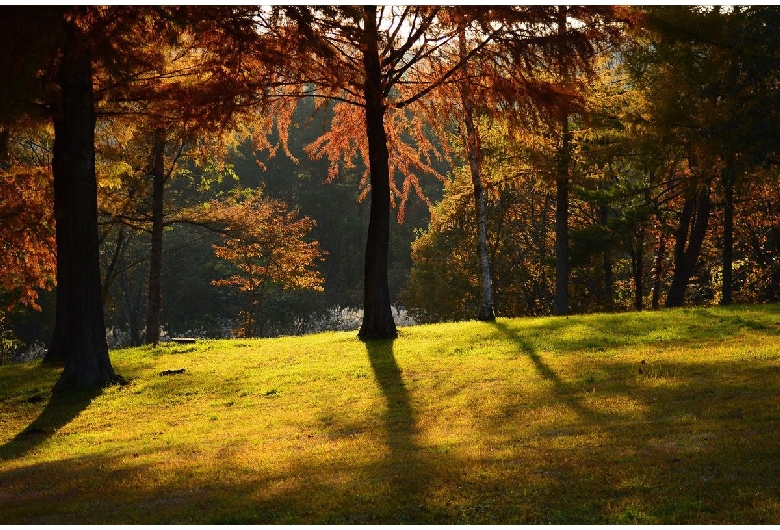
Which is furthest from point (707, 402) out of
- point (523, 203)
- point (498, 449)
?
point (523, 203)

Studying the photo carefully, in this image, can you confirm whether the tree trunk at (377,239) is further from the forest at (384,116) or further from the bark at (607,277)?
the bark at (607,277)

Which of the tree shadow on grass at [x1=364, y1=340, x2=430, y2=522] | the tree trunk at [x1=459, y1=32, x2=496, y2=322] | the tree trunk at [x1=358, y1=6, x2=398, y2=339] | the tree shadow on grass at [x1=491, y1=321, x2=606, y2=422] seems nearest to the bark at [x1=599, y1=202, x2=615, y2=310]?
the tree trunk at [x1=459, y1=32, x2=496, y2=322]

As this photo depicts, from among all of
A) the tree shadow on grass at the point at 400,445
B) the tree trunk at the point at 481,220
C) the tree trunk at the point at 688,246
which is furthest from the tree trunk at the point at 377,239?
the tree trunk at the point at 688,246

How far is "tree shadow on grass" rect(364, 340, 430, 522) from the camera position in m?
6.05

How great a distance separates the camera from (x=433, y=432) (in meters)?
8.98

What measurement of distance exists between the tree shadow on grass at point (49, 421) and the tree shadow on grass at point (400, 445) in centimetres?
507

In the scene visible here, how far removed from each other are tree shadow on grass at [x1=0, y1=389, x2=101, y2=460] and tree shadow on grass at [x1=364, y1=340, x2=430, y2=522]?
5.07 metres

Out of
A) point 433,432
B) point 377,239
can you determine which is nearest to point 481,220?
point 377,239

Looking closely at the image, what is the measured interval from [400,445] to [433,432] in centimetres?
72

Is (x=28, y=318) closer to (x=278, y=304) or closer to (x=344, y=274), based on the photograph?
(x=278, y=304)

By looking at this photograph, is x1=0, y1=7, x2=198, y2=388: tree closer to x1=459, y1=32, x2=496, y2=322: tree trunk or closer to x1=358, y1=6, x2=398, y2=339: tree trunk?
x1=358, y1=6, x2=398, y2=339: tree trunk

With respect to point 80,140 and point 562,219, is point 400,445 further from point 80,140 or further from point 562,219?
point 562,219

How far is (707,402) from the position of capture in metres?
8.73

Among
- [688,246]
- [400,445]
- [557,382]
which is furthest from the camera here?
[688,246]
